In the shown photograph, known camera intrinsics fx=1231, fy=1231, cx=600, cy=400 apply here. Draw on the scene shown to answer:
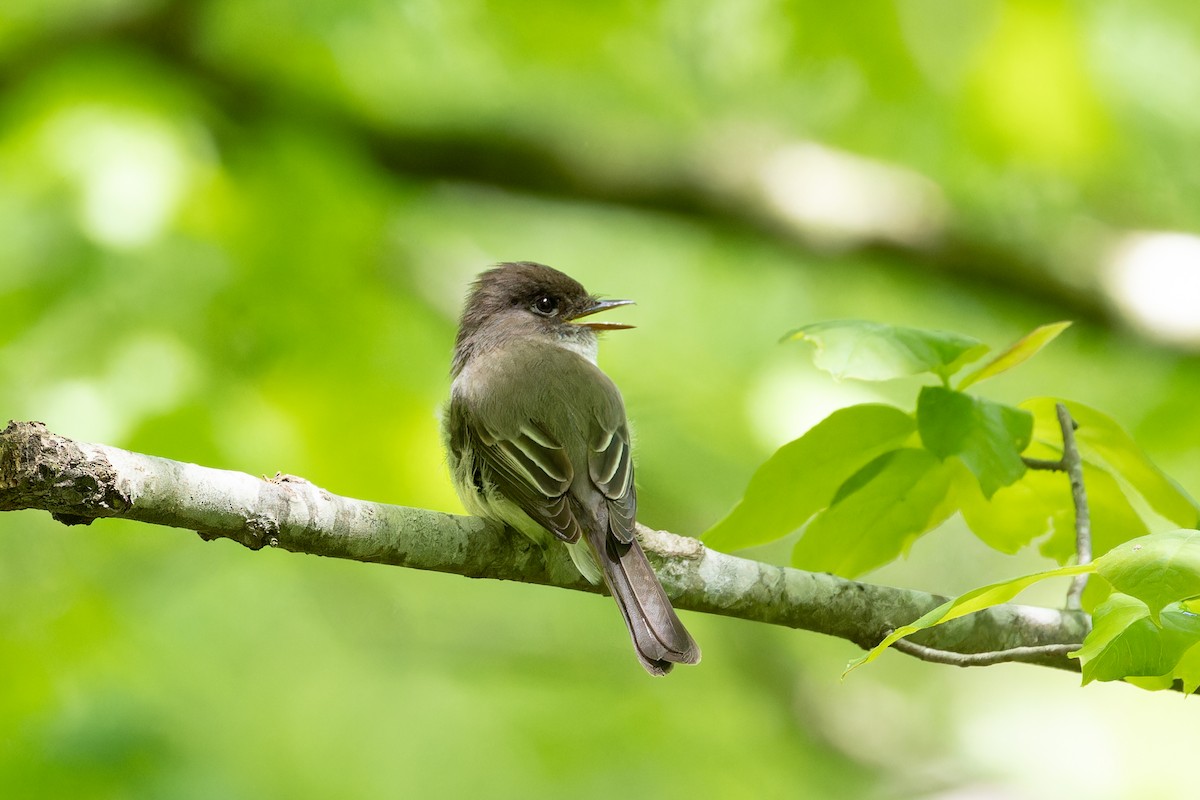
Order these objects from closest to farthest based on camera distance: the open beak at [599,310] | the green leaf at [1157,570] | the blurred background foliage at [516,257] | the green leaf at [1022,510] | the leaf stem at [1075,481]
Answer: the green leaf at [1157,570], the leaf stem at [1075,481], the green leaf at [1022,510], the open beak at [599,310], the blurred background foliage at [516,257]

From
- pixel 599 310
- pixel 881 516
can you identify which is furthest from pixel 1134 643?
pixel 599 310

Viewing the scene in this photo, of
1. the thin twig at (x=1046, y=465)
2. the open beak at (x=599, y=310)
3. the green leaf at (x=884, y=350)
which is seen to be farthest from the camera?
the open beak at (x=599, y=310)

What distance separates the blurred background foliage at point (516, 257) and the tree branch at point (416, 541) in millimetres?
2934

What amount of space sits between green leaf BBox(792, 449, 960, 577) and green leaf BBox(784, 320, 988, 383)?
0.24 metres

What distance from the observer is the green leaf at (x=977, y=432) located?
252 cm

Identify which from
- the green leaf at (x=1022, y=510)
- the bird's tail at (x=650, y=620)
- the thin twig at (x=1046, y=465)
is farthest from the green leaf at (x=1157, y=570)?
the bird's tail at (x=650, y=620)

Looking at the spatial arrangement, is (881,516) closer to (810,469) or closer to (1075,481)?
(810,469)

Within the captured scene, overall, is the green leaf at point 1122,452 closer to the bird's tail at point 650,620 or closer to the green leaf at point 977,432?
the green leaf at point 977,432

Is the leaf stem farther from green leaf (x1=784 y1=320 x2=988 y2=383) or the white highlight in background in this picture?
the white highlight in background

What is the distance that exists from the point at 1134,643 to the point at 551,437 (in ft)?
7.64

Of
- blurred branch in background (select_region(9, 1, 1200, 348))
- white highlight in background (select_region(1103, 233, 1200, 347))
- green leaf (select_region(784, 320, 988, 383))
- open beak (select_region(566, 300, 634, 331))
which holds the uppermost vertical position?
blurred branch in background (select_region(9, 1, 1200, 348))

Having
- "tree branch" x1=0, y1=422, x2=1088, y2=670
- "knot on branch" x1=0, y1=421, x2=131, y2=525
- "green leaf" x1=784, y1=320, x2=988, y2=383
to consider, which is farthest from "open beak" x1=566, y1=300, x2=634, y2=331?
"knot on branch" x1=0, y1=421, x2=131, y2=525

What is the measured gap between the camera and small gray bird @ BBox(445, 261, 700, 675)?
3.21 m

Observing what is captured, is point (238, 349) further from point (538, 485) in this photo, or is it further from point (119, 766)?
point (538, 485)
